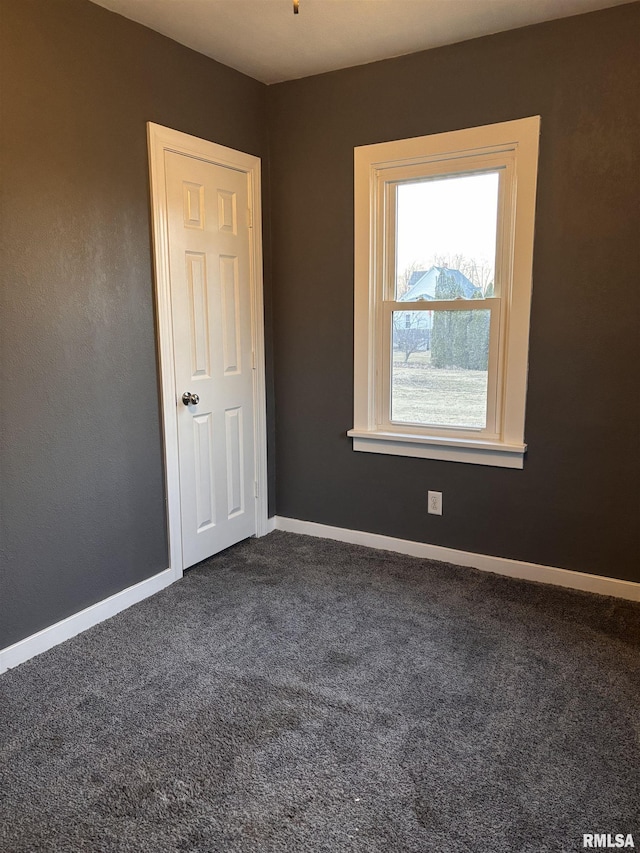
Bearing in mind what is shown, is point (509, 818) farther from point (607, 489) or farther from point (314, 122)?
point (314, 122)

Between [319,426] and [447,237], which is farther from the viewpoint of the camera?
[319,426]

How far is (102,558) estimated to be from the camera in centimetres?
266

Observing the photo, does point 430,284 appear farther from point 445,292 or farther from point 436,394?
point 436,394

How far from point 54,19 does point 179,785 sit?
270cm

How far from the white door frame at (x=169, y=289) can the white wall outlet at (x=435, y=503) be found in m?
1.03

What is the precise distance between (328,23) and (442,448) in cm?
204

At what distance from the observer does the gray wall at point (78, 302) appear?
2.22m

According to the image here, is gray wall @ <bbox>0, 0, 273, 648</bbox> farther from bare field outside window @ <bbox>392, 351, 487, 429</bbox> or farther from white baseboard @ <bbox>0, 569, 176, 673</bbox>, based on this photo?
bare field outside window @ <bbox>392, 351, 487, 429</bbox>

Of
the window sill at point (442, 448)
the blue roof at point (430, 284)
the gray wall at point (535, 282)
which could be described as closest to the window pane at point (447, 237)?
the blue roof at point (430, 284)

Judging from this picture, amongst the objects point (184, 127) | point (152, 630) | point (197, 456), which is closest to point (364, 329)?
point (197, 456)

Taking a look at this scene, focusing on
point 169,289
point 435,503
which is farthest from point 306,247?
point 435,503

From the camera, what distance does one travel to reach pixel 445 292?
3055 mm

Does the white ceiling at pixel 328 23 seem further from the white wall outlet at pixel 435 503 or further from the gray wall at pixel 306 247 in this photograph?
the white wall outlet at pixel 435 503

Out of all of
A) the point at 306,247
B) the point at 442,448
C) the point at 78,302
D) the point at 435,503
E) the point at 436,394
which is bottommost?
the point at 435,503
